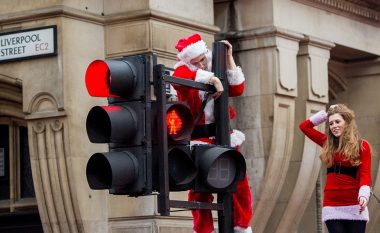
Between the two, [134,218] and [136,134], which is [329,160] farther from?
[134,218]

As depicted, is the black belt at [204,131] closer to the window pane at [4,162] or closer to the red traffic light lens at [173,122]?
the red traffic light lens at [173,122]

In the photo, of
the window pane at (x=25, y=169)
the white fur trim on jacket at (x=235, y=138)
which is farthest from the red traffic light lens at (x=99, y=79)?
the window pane at (x=25, y=169)

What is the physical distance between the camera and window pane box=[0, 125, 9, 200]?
15039 millimetres

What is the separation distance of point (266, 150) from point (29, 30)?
3539mm

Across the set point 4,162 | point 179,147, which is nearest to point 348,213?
point 179,147

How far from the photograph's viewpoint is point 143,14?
14.1 m

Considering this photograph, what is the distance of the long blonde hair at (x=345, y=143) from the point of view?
34.1 ft

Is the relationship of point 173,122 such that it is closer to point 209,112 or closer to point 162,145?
point 162,145

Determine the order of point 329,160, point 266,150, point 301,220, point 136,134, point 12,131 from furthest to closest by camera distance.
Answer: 1. point 301,220
2. point 266,150
3. point 12,131
4. point 329,160
5. point 136,134

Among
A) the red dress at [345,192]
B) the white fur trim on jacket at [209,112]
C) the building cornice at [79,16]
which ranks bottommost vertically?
the red dress at [345,192]

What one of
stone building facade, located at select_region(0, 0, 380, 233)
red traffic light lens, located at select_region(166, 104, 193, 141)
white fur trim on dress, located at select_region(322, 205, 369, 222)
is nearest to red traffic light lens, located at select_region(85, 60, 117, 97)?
Result: red traffic light lens, located at select_region(166, 104, 193, 141)

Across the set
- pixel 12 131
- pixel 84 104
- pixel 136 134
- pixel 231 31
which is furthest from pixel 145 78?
pixel 231 31

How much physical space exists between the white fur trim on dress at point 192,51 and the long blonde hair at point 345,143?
1.26 m

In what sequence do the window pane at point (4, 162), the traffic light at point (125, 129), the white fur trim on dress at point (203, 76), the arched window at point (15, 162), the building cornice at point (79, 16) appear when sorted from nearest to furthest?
the traffic light at point (125, 129) → the white fur trim on dress at point (203, 76) → the building cornice at point (79, 16) → the arched window at point (15, 162) → the window pane at point (4, 162)
